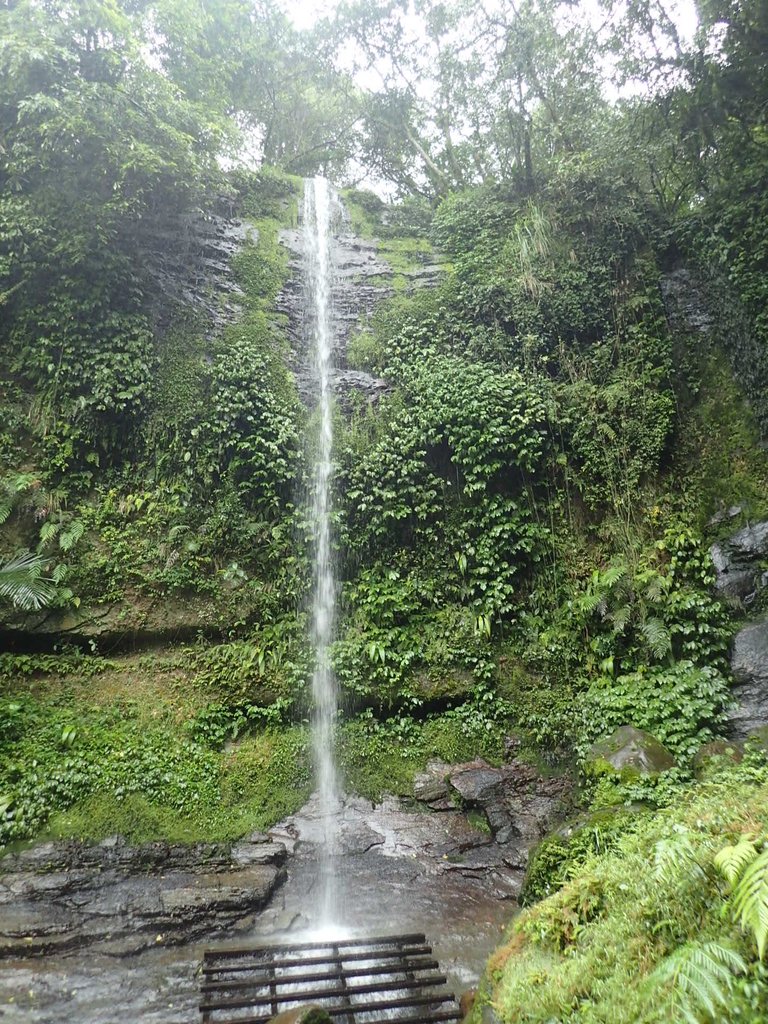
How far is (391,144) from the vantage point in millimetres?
16656

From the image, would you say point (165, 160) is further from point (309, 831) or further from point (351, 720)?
point (309, 831)

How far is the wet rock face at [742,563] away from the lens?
708cm

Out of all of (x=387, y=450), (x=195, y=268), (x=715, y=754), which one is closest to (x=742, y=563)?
(x=715, y=754)

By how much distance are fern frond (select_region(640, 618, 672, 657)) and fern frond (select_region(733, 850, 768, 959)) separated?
15.6 ft

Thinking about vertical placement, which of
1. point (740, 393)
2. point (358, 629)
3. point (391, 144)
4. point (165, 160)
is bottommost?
point (358, 629)

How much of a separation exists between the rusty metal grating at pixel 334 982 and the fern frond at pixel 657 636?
4.02 meters

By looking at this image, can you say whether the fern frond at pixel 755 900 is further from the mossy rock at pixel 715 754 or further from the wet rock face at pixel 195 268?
the wet rock face at pixel 195 268

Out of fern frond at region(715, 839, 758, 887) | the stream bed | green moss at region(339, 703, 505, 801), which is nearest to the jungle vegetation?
green moss at region(339, 703, 505, 801)

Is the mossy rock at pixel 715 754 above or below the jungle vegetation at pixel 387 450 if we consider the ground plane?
below

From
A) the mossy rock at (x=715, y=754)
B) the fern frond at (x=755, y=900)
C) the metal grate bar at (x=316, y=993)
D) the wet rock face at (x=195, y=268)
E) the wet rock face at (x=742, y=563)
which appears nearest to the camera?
the fern frond at (x=755, y=900)

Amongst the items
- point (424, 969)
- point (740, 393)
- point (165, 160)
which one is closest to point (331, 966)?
point (424, 969)

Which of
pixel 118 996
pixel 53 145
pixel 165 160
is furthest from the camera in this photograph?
pixel 165 160

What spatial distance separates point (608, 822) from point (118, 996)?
13.2ft

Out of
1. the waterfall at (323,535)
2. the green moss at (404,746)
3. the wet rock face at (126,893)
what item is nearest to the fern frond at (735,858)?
the waterfall at (323,535)
